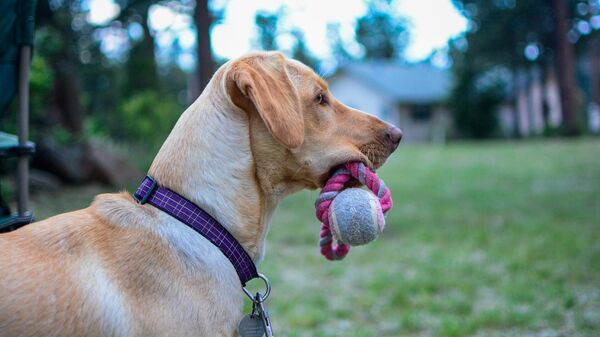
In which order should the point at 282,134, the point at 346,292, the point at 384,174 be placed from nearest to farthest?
the point at 282,134
the point at 346,292
the point at 384,174

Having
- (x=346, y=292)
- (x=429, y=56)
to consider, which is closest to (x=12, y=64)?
→ (x=346, y=292)

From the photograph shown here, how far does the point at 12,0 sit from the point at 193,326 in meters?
2.21

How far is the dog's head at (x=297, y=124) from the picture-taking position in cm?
236

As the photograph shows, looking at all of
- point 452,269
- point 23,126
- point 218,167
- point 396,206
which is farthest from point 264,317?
point 396,206

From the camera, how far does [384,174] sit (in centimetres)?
1764

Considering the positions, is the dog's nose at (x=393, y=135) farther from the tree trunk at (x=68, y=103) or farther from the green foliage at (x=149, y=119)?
the tree trunk at (x=68, y=103)

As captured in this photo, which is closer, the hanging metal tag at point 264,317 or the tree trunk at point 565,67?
the hanging metal tag at point 264,317

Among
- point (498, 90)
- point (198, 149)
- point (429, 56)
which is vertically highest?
point (429, 56)

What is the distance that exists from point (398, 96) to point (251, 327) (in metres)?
43.1

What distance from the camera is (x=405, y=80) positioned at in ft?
156

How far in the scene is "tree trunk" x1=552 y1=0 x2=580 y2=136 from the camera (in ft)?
89.3

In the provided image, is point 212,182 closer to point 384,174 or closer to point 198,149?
point 198,149

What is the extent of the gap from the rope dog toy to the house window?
44170 millimetres

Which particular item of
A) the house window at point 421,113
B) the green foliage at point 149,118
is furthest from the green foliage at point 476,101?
the green foliage at point 149,118
